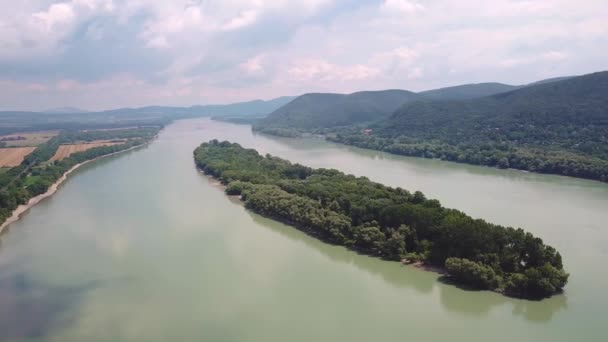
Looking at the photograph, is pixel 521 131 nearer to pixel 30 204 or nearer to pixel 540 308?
pixel 540 308

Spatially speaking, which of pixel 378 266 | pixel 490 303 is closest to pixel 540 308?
pixel 490 303

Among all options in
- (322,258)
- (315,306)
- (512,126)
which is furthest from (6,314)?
(512,126)

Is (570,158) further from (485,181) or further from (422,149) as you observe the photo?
(422,149)

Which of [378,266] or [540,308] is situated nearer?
[540,308]


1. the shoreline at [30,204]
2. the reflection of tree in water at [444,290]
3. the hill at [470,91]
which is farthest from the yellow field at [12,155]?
the hill at [470,91]

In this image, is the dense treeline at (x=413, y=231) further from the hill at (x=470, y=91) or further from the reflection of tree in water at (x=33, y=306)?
the hill at (x=470, y=91)
